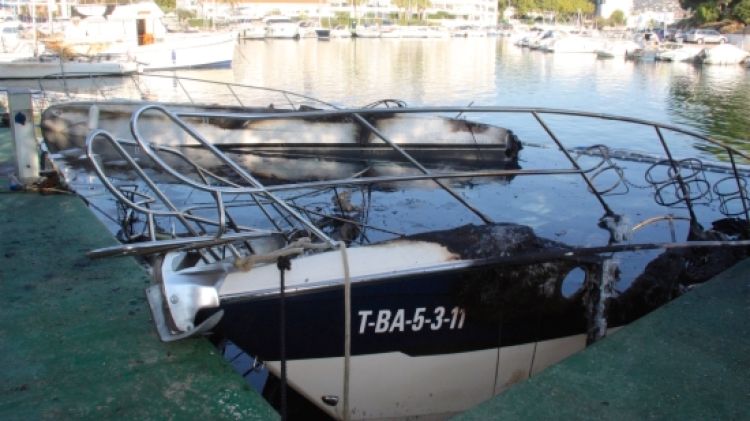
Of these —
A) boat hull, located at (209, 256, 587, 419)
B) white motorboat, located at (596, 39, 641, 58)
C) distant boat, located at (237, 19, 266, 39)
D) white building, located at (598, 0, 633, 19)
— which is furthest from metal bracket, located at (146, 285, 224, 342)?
white building, located at (598, 0, 633, 19)

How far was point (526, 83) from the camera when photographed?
4012cm

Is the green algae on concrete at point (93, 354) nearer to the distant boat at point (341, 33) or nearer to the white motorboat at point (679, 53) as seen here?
the white motorboat at point (679, 53)

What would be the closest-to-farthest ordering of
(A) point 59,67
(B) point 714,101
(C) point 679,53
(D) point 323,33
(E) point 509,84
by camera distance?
(A) point 59,67 → (B) point 714,101 → (E) point 509,84 → (C) point 679,53 → (D) point 323,33

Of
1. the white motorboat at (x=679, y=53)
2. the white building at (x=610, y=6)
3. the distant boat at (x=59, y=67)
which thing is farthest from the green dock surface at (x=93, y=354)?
the white building at (x=610, y=6)

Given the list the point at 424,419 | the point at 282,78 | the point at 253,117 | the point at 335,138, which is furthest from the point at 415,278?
the point at 282,78

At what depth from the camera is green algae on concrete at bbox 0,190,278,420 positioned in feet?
12.7

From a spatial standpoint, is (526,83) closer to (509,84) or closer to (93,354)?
(509,84)

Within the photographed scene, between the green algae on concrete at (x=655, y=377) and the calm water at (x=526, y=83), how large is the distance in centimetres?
1685

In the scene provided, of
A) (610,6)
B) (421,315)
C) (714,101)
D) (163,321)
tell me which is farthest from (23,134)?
(610,6)

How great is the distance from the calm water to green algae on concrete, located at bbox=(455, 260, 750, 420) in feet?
55.3

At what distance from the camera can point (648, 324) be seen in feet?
16.1

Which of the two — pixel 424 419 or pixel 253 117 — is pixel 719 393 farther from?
pixel 253 117

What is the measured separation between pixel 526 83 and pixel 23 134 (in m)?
35.0

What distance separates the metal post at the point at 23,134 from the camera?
319 inches
